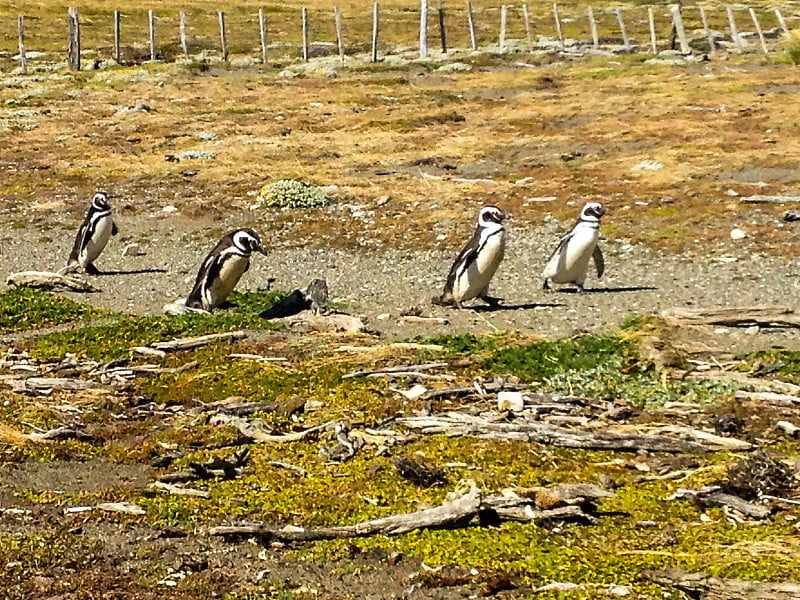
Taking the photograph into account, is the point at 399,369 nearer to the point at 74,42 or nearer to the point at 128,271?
the point at 128,271

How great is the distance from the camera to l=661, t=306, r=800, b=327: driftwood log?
38.3ft

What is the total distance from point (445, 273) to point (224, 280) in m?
3.71

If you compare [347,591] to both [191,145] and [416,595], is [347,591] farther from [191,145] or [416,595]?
[191,145]

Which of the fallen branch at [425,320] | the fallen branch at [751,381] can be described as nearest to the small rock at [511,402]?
the fallen branch at [751,381]

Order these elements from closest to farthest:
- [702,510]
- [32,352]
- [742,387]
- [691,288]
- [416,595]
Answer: [416,595], [702,510], [742,387], [32,352], [691,288]

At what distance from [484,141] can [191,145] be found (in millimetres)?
7744

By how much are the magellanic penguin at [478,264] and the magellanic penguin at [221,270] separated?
255 cm

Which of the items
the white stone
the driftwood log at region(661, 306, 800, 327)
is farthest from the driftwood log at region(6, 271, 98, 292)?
the white stone

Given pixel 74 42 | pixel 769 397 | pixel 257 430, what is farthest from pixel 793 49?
pixel 257 430

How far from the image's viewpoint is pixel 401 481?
7.35m

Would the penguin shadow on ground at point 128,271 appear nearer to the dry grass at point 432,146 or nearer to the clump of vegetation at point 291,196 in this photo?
the dry grass at point 432,146

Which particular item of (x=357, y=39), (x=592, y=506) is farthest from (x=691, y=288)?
(x=357, y=39)

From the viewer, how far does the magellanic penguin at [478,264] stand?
44.7ft

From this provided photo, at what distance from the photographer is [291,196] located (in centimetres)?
2205
